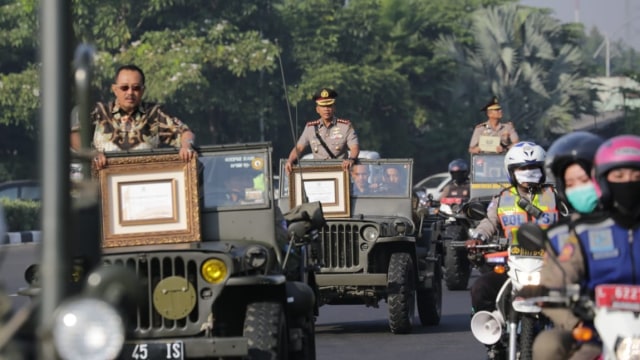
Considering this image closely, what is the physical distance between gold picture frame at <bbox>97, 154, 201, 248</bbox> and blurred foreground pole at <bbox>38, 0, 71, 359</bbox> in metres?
5.30

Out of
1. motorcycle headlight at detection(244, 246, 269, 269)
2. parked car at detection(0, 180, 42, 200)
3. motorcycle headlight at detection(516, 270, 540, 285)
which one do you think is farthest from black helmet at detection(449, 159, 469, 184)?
parked car at detection(0, 180, 42, 200)

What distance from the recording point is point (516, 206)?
1054 centimetres

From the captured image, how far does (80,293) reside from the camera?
4.92 m

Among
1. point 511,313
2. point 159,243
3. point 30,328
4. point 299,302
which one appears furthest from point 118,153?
point 30,328

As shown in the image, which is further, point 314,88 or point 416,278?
point 314,88

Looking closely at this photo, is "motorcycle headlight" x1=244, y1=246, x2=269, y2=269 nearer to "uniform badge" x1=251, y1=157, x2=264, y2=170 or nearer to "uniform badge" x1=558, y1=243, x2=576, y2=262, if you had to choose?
"uniform badge" x1=251, y1=157, x2=264, y2=170

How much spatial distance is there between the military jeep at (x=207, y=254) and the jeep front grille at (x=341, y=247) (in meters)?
4.25

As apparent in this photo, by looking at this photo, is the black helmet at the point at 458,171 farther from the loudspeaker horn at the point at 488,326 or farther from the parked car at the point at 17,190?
the parked car at the point at 17,190

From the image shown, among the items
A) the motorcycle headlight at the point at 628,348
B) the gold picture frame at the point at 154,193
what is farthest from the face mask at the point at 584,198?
the gold picture frame at the point at 154,193

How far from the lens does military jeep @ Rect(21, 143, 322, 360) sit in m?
9.44

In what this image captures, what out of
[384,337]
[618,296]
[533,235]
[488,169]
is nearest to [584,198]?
[533,235]

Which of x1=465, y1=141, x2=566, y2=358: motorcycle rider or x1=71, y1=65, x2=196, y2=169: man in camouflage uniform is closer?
x1=465, y1=141, x2=566, y2=358: motorcycle rider

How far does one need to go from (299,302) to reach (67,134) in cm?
542

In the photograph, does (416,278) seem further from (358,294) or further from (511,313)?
(511,313)
